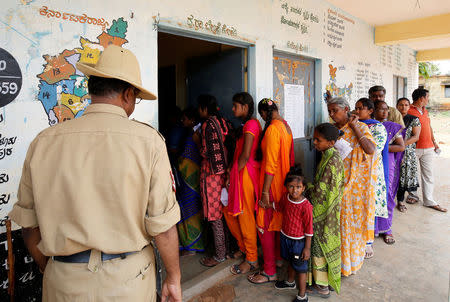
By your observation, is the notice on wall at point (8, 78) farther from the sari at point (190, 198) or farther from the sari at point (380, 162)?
the sari at point (380, 162)

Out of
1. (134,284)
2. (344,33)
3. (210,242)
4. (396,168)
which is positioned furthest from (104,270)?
(344,33)

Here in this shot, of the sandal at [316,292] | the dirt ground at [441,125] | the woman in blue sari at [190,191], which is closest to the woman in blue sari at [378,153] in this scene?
the sandal at [316,292]

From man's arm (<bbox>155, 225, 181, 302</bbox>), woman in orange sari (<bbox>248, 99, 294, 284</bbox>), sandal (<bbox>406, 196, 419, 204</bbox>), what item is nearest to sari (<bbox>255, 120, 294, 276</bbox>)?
woman in orange sari (<bbox>248, 99, 294, 284</bbox>)

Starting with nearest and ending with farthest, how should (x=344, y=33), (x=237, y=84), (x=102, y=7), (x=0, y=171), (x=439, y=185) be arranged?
(x=0, y=171) < (x=102, y=7) < (x=237, y=84) < (x=344, y=33) < (x=439, y=185)

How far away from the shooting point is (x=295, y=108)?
4.07 meters

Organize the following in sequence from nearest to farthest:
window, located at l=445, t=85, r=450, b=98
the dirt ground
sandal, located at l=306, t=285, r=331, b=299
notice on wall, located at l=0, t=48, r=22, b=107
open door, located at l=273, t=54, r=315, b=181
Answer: notice on wall, located at l=0, t=48, r=22, b=107, sandal, located at l=306, t=285, r=331, b=299, open door, located at l=273, t=54, r=315, b=181, the dirt ground, window, located at l=445, t=85, r=450, b=98

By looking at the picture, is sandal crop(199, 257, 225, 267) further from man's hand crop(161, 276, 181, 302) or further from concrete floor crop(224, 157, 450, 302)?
man's hand crop(161, 276, 181, 302)

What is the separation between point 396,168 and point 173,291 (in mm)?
3846

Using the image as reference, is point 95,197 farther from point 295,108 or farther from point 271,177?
point 295,108

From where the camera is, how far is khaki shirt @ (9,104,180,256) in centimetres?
111

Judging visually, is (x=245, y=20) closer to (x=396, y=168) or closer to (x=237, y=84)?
(x=237, y=84)

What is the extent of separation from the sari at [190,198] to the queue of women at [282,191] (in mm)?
10

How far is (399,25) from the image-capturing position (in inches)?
221

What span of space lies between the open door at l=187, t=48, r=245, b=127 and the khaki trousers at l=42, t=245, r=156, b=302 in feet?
8.22
